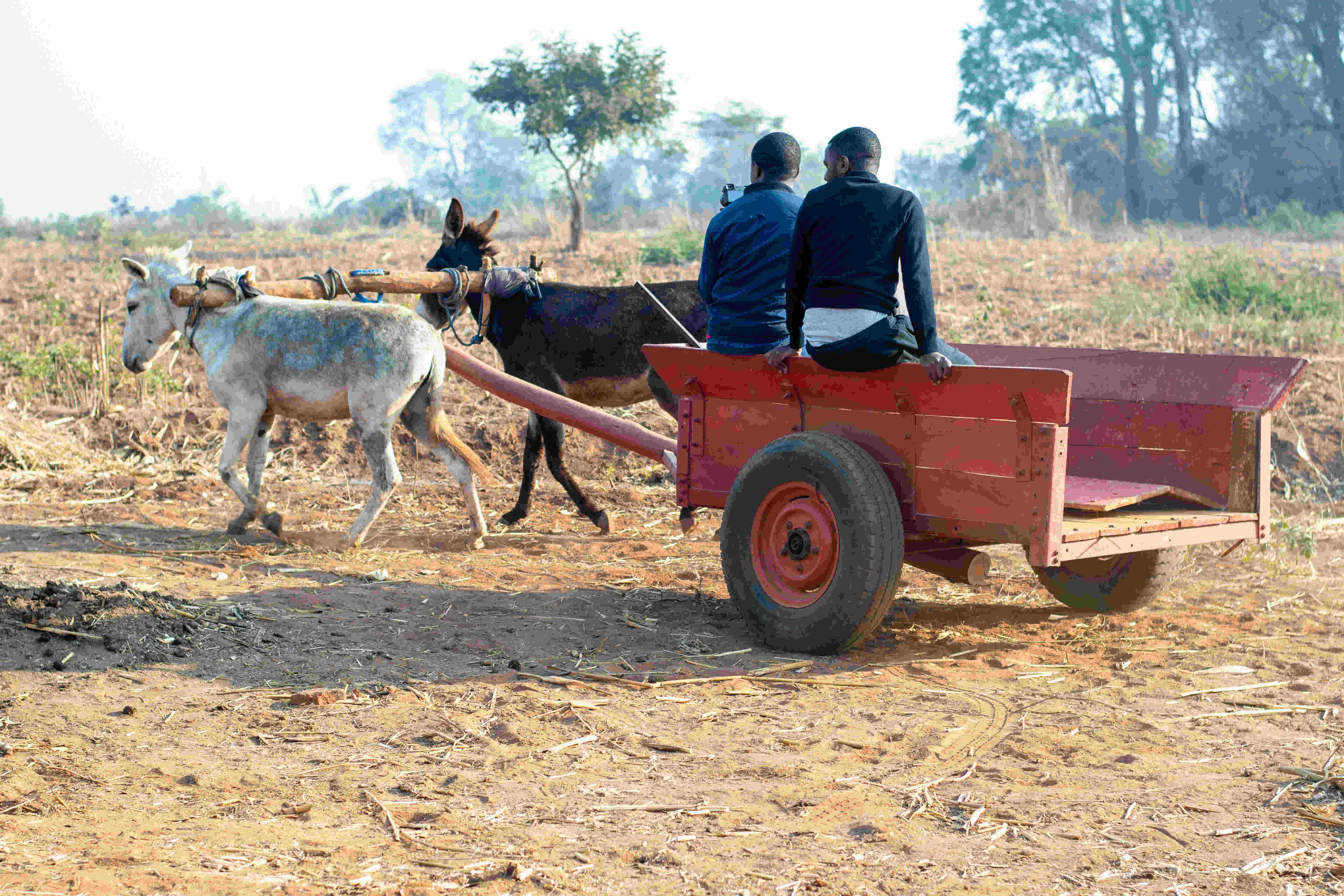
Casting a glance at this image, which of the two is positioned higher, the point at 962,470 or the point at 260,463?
the point at 962,470

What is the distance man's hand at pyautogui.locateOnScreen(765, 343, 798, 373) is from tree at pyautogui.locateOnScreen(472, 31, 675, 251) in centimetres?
1920

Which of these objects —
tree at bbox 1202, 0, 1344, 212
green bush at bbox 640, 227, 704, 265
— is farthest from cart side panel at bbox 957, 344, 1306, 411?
tree at bbox 1202, 0, 1344, 212

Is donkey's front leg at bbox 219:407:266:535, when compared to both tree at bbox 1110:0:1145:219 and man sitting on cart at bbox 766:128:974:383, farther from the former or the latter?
tree at bbox 1110:0:1145:219

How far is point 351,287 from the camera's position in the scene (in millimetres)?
7055

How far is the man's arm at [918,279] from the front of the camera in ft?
15.0

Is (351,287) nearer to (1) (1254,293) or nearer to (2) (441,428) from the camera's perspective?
(2) (441,428)

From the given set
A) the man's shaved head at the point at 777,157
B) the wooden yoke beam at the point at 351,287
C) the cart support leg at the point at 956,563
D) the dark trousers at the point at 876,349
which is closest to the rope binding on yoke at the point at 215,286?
the wooden yoke beam at the point at 351,287

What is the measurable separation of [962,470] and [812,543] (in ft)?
2.38

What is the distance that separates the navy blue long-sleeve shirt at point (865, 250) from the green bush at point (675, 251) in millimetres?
14046

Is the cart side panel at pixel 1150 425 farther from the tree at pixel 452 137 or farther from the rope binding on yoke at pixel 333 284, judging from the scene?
the tree at pixel 452 137

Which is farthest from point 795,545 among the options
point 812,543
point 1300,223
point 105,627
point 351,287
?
point 1300,223

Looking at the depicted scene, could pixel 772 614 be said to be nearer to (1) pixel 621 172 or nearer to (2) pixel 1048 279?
(2) pixel 1048 279

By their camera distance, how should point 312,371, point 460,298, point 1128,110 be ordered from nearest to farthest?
1. point 312,371
2. point 460,298
3. point 1128,110

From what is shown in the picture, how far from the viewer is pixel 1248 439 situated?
5195 mm
